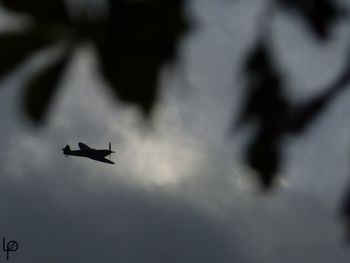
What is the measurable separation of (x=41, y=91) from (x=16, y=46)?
143 millimetres

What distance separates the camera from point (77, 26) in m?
1.62

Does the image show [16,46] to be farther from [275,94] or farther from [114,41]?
[275,94]

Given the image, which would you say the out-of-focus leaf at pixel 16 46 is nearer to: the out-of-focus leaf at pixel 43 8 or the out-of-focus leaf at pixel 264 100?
the out-of-focus leaf at pixel 43 8

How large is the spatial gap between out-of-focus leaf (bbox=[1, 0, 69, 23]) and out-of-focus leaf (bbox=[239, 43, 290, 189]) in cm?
62

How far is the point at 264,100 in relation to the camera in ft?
6.22

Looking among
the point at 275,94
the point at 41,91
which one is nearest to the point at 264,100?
the point at 275,94

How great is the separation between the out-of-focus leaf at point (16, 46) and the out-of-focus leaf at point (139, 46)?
0.17m

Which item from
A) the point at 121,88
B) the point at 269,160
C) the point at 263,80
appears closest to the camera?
the point at 121,88

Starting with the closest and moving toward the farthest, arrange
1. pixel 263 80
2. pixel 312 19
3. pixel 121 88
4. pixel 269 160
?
pixel 121 88 → pixel 312 19 → pixel 263 80 → pixel 269 160

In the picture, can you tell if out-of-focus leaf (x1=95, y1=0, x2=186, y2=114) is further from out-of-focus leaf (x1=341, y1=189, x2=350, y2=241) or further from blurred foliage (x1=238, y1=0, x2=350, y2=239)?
out-of-focus leaf (x1=341, y1=189, x2=350, y2=241)

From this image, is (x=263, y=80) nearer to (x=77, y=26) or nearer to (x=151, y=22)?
(x=151, y=22)

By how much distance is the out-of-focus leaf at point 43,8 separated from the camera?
1.57m

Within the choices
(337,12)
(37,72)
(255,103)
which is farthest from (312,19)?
(37,72)

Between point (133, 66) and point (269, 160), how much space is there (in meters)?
0.72
